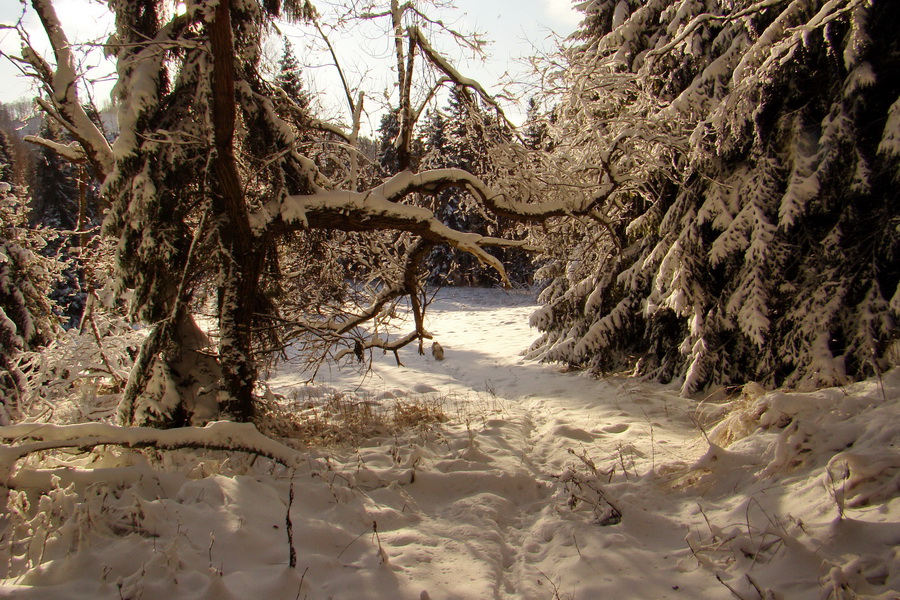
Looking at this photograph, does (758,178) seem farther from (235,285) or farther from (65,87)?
(65,87)

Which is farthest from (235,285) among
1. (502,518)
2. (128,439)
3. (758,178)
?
(758,178)

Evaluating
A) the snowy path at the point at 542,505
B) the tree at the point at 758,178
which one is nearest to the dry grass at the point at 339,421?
the snowy path at the point at 542,505

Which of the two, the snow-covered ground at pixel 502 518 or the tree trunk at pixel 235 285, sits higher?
the tree trunk at pixel 235 285

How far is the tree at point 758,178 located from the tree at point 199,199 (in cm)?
253

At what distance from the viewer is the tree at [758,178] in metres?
4.71

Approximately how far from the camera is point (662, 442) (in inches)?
195

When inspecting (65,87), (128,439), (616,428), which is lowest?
(616,428)

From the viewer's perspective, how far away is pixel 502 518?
3613mm

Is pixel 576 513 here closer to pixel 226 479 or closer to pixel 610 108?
pixel 226 479

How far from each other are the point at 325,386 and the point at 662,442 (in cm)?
788

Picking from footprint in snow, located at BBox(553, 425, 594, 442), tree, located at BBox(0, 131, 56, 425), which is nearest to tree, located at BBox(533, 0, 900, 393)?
footprint in snow, located at BBox(553, 425, 594, 442)

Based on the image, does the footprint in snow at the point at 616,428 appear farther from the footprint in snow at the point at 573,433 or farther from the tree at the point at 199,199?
the tree at the point at 199,199

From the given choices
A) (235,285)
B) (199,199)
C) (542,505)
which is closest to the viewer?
(542,505)

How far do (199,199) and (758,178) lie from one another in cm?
660
